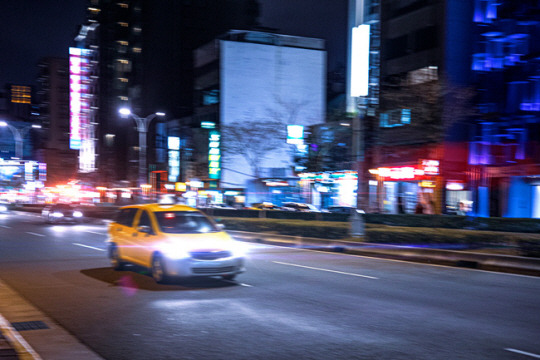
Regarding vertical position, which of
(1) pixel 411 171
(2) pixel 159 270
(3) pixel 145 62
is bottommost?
(2) pixel 159 270

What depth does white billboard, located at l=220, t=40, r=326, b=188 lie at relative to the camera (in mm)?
64750

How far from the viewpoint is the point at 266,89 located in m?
68.4

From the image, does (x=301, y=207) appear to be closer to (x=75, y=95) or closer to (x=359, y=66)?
(x=359, y=66)

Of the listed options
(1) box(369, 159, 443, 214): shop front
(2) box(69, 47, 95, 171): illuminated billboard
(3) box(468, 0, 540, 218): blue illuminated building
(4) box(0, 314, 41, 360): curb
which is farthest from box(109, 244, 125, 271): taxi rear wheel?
(2) box(69, 47, 95, 171): illuminated billboard

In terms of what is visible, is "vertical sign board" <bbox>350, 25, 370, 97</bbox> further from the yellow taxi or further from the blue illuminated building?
the yellow taxi

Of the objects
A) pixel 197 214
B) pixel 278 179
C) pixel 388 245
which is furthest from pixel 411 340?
pixel 278 179

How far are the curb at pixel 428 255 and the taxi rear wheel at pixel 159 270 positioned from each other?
9160 millimetres

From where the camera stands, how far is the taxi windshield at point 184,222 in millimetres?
12008

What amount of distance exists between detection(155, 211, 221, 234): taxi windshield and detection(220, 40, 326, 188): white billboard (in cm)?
4810

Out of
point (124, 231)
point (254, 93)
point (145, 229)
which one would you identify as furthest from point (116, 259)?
point (254, 93)

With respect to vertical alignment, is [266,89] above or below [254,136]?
above

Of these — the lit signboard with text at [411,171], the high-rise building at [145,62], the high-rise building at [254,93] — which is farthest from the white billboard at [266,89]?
the lit signboard with text at [411,171]

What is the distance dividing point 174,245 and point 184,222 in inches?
60.1

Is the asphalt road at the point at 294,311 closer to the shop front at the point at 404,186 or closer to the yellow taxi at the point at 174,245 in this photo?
the yellow taxi at the point at 174,245
